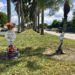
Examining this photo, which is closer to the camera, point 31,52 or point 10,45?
point 10,45

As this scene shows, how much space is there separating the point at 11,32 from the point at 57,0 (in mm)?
4160

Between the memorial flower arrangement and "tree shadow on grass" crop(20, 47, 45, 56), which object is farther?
"tree shadow on grass" crop(20, 47, 45, 56)

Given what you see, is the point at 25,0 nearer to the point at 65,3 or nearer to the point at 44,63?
the point at 65,3

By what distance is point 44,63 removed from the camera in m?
12.9

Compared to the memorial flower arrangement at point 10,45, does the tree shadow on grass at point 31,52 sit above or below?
below

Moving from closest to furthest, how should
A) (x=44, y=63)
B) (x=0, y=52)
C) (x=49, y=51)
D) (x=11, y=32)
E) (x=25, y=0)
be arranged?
(x=44, y=63)
(x=11, y=32)
(x=0, y=52)
(x=49, y=51)
(x=25, y=0)

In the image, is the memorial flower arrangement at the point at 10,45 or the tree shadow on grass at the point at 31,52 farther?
the tree shadow on grass at the point at 31,52

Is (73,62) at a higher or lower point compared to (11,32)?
lower

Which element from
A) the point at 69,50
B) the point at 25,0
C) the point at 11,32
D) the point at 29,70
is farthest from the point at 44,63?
the point at 25,0

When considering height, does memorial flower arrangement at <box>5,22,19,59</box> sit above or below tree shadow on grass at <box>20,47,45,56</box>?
above

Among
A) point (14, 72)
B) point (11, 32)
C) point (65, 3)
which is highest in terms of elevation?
point (65, 3)

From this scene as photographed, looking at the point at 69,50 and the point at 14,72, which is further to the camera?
the point at 69,50

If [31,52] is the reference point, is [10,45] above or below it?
above

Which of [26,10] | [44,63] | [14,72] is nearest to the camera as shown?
[14,72]
